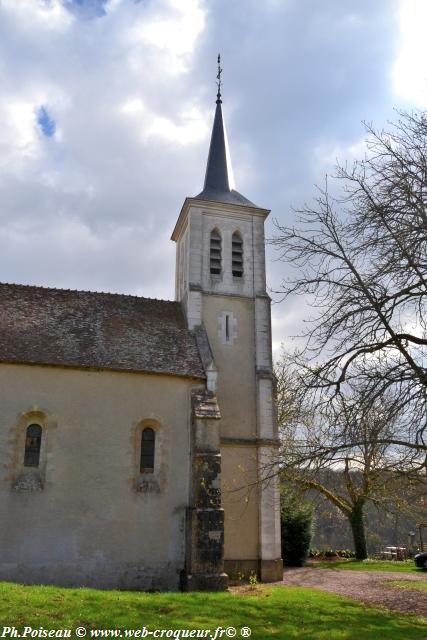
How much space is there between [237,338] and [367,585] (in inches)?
357

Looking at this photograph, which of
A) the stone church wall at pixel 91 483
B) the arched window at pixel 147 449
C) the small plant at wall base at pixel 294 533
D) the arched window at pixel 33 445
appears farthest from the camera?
the small plant at wall base at pixel 294 533

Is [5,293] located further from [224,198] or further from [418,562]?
[418,562]

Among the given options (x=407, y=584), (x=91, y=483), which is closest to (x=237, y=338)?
(x=91, y=483)

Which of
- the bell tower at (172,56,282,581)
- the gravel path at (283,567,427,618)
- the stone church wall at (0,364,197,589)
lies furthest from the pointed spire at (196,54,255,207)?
the gravel path at (283,567,427,618)

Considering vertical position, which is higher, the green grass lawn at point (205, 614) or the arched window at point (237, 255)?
the arched window at point (237, 255)

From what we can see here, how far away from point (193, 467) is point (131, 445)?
1.96 meters

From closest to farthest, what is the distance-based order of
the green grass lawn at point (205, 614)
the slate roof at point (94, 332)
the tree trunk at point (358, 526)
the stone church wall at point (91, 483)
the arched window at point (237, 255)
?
1. the green grass lawn at point (205, 614)
2. the stone church wall at point (91, 483)
3. the slate roof at point (94, 332)
4. the arched window at point (237, 255)
5. the tree trunk at point (358, 526)

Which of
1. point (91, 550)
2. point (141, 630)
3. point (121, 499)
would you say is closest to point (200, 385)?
point (121, 499)

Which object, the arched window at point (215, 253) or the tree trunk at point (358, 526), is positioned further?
the tree trunk at point (358, 526)

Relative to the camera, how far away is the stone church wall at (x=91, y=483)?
1530cm

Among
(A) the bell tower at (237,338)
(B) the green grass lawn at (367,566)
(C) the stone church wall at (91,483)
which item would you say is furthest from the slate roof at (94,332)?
(B) the green grass lawn at (367,566)

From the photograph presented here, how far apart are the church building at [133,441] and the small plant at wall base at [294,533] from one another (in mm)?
4582

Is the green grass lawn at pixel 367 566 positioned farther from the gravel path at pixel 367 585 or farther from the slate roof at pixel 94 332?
the slate roof at pixel 94 332

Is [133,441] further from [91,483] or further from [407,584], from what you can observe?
[407,584]
